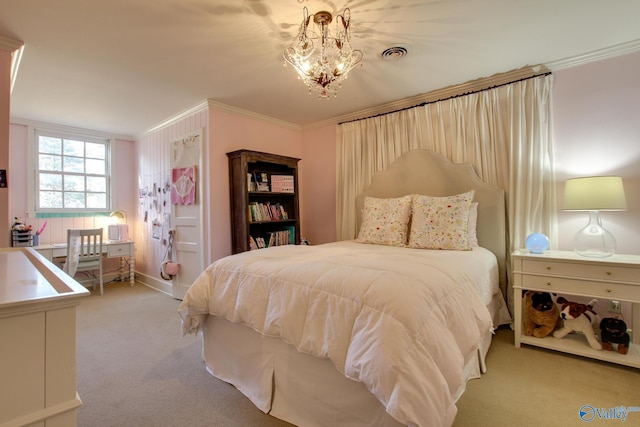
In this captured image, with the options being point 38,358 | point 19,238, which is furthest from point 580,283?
point 19,238

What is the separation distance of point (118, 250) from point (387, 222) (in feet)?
12.6

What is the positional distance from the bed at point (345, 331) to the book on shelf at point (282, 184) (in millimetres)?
1633

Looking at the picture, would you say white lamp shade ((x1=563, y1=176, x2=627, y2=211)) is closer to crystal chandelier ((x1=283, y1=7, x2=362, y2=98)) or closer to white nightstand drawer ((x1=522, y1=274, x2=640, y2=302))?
white nightstand drawer ((x1=522, y1=274, x2=640, y2=302))

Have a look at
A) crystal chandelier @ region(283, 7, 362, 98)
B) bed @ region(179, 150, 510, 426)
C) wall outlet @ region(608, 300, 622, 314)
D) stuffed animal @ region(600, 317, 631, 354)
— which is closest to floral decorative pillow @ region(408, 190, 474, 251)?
bed @ region(179, 150, 510, 426)

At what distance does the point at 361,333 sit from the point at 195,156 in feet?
9.98

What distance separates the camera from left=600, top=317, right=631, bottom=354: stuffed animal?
1.96 m

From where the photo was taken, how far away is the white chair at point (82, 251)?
12.0ft

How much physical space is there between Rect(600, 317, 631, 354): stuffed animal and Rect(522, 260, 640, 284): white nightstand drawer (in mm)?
341

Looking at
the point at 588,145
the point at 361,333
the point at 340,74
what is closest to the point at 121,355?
the point at 361,333

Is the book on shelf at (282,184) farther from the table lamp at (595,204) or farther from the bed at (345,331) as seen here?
the table lamp at (595,204)

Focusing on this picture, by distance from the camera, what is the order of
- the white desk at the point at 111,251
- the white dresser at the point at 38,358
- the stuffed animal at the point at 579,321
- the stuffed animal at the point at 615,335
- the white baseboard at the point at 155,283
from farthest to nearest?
the white baseboard at the point at 155,283, the white desk at the point at 111,251, the stuffed animal at the point at 579,321, the stuffed animal at the point at 615,335, the white dresser at the point at 38,358

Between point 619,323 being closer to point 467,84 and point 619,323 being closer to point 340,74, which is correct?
point 467,84

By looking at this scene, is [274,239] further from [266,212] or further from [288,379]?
[288,379]

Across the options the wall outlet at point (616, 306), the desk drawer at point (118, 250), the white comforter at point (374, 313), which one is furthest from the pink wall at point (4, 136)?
the wall outlet at point (616, 306)
